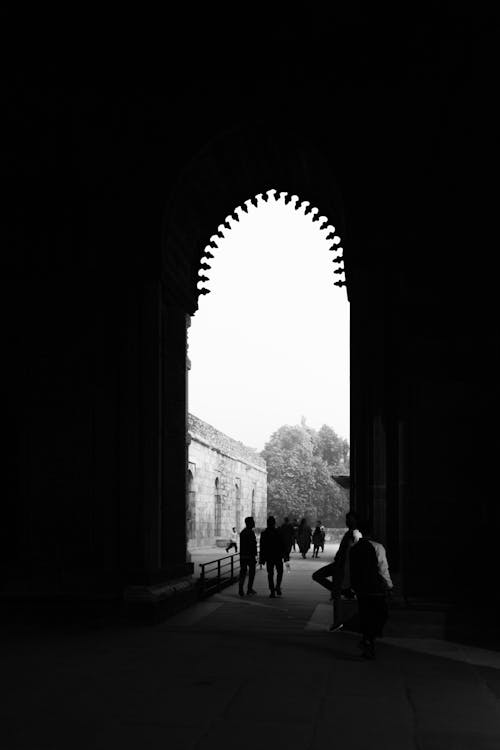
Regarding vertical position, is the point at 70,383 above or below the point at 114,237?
below

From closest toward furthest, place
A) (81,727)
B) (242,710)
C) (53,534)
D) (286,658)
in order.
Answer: (81,727) < (242,710) < (286,658) < (53,534)

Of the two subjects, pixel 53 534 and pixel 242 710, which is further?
pixel 53 534

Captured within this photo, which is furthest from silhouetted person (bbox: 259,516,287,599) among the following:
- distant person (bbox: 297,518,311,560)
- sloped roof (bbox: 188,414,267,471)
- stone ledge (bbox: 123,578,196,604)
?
sloped roof (bbox: 188,414,267,471)

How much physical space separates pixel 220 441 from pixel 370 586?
31.3 metres

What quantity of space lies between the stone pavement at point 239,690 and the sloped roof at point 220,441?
2378cm

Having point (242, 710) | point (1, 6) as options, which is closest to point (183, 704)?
point (242, 710)

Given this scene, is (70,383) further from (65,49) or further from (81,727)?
(81,727)

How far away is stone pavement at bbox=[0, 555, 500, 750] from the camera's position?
19.1 ft

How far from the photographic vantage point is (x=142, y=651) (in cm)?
909

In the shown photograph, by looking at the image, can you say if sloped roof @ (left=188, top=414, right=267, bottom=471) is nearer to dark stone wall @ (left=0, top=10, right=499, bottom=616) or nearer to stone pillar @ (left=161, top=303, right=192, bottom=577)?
stone pillar @ (left=161, top=303, right=192, bottom=577)

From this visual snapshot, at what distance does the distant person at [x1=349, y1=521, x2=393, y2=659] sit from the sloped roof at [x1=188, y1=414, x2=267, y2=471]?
24483 mm

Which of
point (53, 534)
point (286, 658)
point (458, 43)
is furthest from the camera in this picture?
point (53, 534)

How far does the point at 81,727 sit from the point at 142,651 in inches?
122

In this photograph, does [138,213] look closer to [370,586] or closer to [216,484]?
[370,586]
